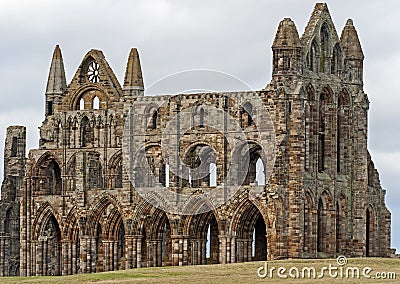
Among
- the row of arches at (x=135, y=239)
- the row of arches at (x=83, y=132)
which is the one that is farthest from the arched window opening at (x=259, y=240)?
the row of arches at (x=83, y=132)

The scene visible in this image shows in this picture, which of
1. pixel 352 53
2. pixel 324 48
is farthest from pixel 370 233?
pixel 324 48

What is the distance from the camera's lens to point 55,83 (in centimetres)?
13838

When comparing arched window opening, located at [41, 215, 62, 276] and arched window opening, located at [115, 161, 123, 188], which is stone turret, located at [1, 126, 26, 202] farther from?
arched window opening, located at [115, 161, 123, 188]

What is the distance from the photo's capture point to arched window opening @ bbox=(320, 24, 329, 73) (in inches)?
5005

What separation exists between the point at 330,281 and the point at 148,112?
105 ft

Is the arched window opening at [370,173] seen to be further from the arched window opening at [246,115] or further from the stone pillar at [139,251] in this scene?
the stone pillar at [139,251]

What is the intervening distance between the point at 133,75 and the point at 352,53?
14602mm

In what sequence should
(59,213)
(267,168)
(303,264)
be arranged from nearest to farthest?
(303,264) < (267,168) < (59,213)

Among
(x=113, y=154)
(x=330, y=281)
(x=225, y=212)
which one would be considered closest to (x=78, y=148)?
(x=113, y=154)

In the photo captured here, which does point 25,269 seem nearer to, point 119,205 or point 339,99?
point 119,205

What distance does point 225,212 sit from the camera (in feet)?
403

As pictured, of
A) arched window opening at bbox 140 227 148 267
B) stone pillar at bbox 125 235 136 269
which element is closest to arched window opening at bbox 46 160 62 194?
stone pillar at bbox 125 235 136 269

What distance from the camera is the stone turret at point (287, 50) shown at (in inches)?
4835

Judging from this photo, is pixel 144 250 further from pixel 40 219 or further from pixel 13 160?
pixel 13 160
